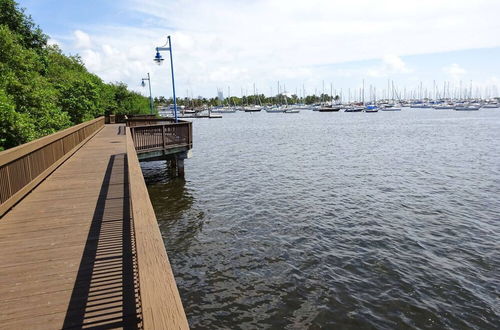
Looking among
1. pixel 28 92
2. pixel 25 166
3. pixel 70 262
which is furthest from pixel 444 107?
pixel 70 262

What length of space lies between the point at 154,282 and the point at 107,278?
280 centimetres

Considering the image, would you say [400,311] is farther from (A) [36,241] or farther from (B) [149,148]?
(B) [149,148]

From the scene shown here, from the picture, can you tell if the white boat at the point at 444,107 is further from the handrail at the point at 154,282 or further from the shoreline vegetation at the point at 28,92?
the handrail at the point at 154,282

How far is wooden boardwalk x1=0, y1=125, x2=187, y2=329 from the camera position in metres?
3.93

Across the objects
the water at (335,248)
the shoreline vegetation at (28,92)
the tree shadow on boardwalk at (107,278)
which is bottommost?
the water at (335,248)

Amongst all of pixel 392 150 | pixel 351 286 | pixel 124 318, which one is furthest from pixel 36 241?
pixel 392 150

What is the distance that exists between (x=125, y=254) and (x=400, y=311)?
5909 mm

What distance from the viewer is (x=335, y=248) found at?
35.3 feet

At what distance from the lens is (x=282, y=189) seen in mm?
18000

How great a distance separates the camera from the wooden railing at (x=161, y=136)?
17.3m

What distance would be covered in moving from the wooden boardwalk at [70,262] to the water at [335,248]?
2638 millimetres

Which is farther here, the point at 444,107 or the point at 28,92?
the point at 444,107

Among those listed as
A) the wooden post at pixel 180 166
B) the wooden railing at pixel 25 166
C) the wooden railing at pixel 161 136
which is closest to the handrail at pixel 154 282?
the wooden railing at pixel 25 166

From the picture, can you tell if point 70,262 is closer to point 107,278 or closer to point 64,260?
point 64,260
